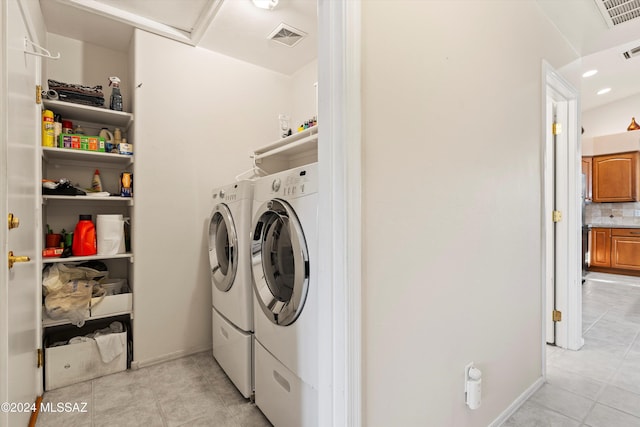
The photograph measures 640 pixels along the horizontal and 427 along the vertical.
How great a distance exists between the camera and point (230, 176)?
2646mm

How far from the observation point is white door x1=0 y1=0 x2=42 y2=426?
3.64 feet

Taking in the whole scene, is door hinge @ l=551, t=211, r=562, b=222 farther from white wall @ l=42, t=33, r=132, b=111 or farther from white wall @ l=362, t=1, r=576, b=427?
white wall @ l=42, t=33, r=132, b=111

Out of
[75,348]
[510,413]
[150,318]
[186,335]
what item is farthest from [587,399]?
[75,348]

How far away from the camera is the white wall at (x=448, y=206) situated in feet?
3.35

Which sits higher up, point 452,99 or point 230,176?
point 452,99

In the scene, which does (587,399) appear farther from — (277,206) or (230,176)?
(230,176)

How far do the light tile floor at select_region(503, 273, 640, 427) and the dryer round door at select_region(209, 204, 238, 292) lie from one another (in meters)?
1.73

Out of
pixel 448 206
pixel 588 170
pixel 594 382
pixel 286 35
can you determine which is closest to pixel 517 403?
pixel 594 382

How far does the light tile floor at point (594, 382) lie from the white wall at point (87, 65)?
11.9 feet

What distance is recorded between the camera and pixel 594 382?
75.3 inches

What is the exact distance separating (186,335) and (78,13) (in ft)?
8.12

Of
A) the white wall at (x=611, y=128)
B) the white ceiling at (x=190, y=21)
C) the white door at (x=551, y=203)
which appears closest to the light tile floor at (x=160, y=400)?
the white door at (x=551, y=203)

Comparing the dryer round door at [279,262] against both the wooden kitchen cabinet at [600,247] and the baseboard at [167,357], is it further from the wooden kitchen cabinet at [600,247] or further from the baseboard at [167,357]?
the wooden kitchen cabinet at [600,247]

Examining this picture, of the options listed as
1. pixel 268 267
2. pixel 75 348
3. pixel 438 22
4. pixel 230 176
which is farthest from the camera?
pixel 230 176
